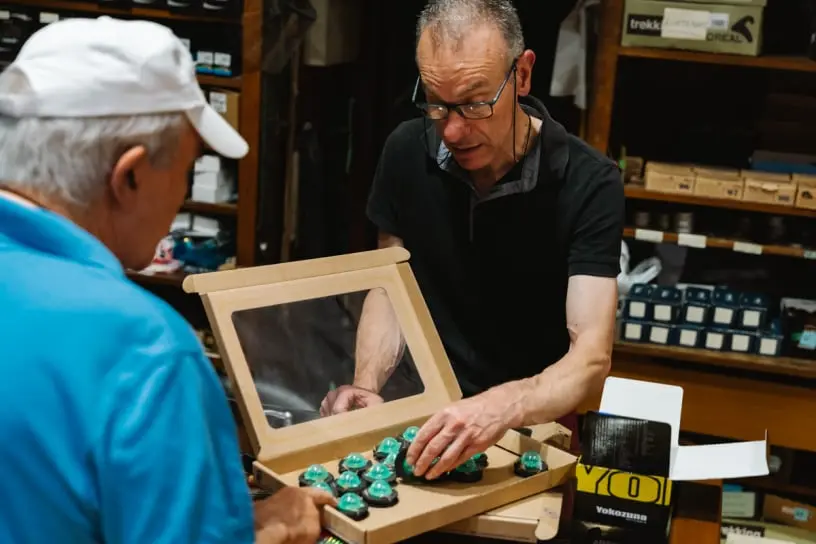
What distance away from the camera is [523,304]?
179cm

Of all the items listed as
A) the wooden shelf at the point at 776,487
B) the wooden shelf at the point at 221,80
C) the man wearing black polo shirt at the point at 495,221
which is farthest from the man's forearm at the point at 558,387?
the wooden shelf at the point at 221,80

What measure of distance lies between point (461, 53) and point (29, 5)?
6.65ft

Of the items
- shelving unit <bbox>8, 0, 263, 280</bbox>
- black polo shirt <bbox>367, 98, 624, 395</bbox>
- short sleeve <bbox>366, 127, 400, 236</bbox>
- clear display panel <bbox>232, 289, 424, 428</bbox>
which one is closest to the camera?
clear display panel <bbox>232, 289, 424, 428</bbox>

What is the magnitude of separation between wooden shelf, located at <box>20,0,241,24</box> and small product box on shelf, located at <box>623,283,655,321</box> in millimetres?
1477

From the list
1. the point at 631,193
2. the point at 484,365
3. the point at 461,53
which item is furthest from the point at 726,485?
the point at 461,53

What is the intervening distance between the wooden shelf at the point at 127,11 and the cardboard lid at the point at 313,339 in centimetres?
173

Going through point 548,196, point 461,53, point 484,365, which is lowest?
point 484,365

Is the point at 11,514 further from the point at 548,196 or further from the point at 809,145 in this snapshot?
the point at 809,145

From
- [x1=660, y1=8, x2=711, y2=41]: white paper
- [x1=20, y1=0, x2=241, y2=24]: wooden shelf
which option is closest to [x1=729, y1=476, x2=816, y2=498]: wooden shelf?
[x1=660, y1=8, x2=711, y2=41]: white paper

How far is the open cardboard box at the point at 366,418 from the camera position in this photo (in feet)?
3.70

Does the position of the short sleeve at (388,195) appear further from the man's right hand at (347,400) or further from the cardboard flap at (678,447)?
the cardboard flap at (678,447)

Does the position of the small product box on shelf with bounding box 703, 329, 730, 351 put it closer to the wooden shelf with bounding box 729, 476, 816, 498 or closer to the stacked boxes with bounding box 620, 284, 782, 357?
the stacked boxes with bounding box 620, 284, 782, 357

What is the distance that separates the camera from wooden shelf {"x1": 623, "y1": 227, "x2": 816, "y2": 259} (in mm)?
2691

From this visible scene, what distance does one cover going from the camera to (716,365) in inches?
113
